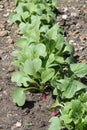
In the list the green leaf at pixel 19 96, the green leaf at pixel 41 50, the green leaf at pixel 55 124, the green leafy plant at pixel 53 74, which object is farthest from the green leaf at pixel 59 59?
the green leaf at pixel 55 124

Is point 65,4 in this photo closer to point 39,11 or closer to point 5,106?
point 39,11

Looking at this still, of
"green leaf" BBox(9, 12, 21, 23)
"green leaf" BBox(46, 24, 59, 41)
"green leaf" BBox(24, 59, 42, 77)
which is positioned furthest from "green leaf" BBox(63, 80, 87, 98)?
"green leaf" BBox(9, 12, 21, 23)

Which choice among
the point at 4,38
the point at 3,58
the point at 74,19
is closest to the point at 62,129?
the point at 3,58

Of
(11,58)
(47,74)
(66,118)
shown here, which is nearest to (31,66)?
(47,74)

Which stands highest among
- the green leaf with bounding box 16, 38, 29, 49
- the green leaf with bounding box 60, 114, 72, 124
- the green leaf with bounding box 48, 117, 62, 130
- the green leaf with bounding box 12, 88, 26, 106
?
the green leaf with bounding box 60, 114, 72, 124

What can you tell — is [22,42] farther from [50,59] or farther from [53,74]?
[53,74]

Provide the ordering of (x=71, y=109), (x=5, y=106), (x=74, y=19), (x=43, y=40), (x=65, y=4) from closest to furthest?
(x=71, y=109) < (x=5, y=106) < (x=43, y=40) < (x=74, y=19) < (x=65, y=4)

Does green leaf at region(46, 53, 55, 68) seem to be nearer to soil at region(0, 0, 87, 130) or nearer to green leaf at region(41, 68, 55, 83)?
green leaf at region(41, 68, 55, 83)
